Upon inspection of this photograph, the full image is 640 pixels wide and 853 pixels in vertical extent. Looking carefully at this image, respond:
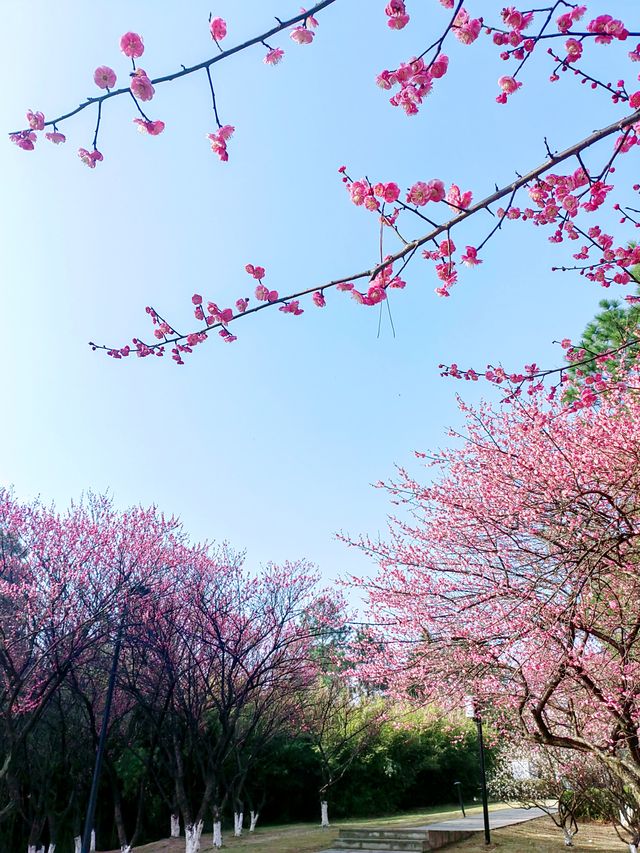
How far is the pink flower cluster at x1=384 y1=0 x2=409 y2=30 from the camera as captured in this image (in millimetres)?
2404

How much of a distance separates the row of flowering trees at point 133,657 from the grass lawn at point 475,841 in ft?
2.99

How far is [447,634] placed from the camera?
6.87 meters

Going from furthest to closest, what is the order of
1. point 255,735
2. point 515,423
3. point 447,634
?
point 255,735 < point 515,423 < point 447,634

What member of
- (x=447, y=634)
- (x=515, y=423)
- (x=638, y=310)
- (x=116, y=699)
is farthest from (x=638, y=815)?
(x=116, y=699)

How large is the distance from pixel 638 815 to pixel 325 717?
11424 millimetres

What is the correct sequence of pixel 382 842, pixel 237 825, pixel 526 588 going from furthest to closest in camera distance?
1. pixel 237 825
2. pixel 382 842
3. pixel 526 588

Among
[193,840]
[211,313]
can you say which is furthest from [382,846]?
[211,313]

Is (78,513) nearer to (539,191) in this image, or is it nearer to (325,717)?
(325,717)

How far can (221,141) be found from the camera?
9.52 feet

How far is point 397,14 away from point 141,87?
1128 millimetres

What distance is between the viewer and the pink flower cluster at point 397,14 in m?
Result: 2.40

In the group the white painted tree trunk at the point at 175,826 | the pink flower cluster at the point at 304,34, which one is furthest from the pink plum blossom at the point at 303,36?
the white painted tree trunk at the point at 175,826

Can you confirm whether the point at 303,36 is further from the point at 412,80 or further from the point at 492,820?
the point at 492,820

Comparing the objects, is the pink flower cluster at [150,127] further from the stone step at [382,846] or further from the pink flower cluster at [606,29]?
the stone step at [382,846]
